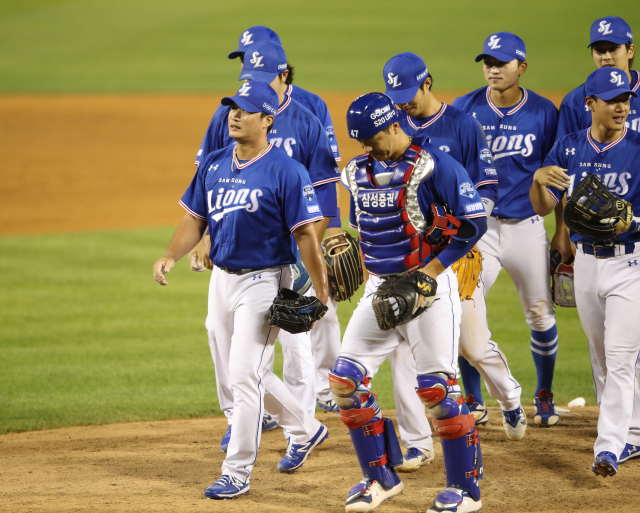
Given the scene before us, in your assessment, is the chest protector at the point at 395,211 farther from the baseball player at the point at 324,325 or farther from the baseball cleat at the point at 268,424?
the baseball cleat at the point at 268,424

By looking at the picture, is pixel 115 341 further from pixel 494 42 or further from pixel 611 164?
pixel 611 164

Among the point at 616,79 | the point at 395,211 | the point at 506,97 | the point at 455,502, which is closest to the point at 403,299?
the point at 395,211

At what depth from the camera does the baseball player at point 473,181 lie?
207 inches

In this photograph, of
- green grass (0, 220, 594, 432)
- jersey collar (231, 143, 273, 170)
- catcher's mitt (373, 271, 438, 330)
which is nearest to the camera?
catcher's mitt (373, 271, 438, 330)

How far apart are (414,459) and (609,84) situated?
2631 millimetres

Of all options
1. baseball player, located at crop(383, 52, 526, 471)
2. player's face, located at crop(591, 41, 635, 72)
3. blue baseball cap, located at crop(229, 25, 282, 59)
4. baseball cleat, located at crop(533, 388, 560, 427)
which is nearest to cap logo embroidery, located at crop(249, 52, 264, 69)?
blue baseball cap, located at crop(229, 25, 282, 59)

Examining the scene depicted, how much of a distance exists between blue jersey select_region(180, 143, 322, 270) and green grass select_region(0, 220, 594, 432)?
94.6 inches

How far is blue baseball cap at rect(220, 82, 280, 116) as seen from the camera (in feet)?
15.7

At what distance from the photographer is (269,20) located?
40.8 m

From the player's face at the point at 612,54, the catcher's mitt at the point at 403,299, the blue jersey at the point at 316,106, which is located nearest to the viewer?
the catcher's mitt at the point at 403,299

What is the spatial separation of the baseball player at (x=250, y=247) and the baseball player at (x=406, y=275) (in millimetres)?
447

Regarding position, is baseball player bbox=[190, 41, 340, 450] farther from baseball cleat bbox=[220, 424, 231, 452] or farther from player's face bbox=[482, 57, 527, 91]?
player's face bbox=[482, 57, 527, 91]

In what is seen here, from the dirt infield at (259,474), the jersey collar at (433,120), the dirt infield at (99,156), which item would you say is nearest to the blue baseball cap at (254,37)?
the jersey collar at (433,120)

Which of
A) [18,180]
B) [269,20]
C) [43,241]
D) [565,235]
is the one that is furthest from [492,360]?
[269,20]
